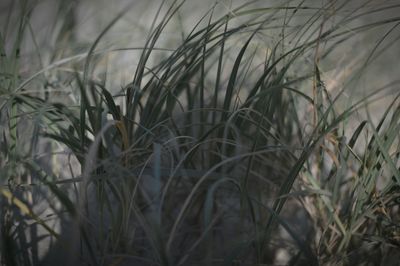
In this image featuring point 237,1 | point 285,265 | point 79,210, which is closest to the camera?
point 79,210

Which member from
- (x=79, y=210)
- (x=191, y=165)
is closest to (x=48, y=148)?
(x=191, y=165)

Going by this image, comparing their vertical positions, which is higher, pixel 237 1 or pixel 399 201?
pixel 237 1

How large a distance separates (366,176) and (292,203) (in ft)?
1.41

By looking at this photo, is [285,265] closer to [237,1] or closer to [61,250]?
[61,250]

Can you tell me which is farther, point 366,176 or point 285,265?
point 285,265

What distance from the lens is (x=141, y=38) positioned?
1.86 metres

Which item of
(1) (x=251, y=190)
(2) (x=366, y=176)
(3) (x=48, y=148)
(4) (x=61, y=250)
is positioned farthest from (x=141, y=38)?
(2) (x=366, y=176)

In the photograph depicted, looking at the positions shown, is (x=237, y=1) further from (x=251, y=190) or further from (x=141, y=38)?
(x=251, y=190)

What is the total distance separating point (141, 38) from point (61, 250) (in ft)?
2.79

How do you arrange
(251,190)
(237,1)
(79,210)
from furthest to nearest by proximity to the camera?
(237,1)
(251,190)
(79,210)

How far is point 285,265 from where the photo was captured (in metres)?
1.31

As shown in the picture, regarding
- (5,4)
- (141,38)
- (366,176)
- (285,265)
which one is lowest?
(285,265)

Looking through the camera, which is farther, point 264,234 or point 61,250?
point 61,250

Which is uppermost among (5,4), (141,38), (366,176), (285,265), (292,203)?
(5,4)
